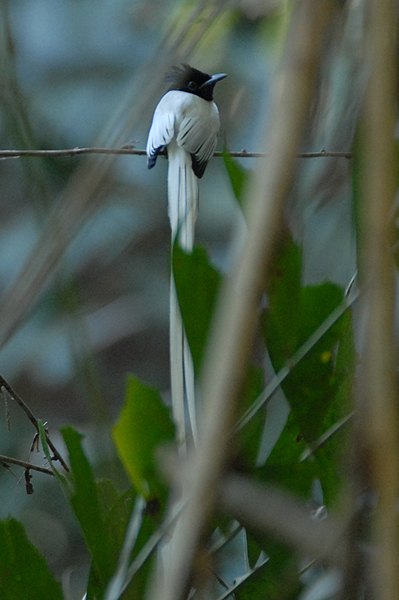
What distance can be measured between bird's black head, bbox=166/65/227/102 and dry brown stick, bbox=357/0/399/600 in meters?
0.57

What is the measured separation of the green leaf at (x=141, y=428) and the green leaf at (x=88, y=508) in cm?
4

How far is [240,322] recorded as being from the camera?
0.11 metres

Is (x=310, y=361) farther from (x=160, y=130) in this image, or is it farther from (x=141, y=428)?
(x=160, y=130)

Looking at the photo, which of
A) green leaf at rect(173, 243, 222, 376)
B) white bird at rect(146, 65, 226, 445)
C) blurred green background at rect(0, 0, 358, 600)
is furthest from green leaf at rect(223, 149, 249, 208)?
blurred green background at rect(0, 0, 358, 600)

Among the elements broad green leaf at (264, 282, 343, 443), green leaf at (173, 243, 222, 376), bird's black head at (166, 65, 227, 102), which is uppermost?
bird's black head at (166, 65, 227, 102)

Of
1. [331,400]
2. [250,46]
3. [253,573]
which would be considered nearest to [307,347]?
[331,400]

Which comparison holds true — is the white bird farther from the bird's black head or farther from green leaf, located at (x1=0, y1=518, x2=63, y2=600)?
green leaf, located at (x1=0, y1=518, x2=63, y2=600)

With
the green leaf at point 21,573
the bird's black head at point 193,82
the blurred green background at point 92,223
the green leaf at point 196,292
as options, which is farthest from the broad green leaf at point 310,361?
the blurred green background at point 92,223

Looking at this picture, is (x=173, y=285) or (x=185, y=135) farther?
(x=185, y=135)

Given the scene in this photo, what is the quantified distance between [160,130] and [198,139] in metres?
0.04

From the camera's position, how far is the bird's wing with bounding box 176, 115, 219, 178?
651mm

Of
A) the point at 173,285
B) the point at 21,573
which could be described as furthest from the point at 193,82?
the point at 21,573

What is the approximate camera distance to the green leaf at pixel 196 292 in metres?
0.31

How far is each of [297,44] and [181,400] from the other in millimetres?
338
